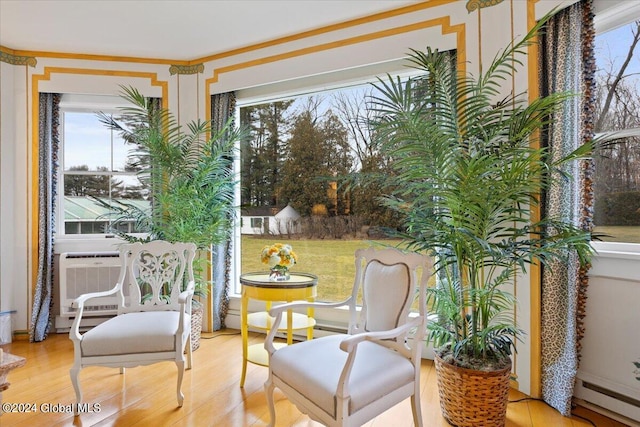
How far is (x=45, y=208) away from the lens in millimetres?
3539

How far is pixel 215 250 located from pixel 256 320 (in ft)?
4.05

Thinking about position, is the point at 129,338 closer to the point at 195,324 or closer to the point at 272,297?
the point at 272,297

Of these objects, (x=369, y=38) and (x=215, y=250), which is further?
(x=215, y=250)

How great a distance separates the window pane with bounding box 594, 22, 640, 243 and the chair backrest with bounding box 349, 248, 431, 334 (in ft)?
3.81

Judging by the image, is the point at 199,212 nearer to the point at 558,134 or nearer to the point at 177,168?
the point at 177,168

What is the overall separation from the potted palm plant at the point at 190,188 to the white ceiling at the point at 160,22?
52cm

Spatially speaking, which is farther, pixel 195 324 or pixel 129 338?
pixel 195 324

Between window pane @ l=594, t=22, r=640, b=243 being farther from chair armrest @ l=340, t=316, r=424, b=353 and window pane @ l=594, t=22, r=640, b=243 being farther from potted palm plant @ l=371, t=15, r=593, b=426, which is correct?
chair armrest @ l=340, t=316, r=424, b=353

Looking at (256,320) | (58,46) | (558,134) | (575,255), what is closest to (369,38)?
(558,134)

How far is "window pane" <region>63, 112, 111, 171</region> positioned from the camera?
12.5 ft

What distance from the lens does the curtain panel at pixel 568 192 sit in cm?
215

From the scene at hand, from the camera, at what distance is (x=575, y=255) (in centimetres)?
218

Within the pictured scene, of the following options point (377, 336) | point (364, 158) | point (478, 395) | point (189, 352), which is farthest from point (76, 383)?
point (364, 158)

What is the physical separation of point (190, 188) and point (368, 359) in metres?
2.14
